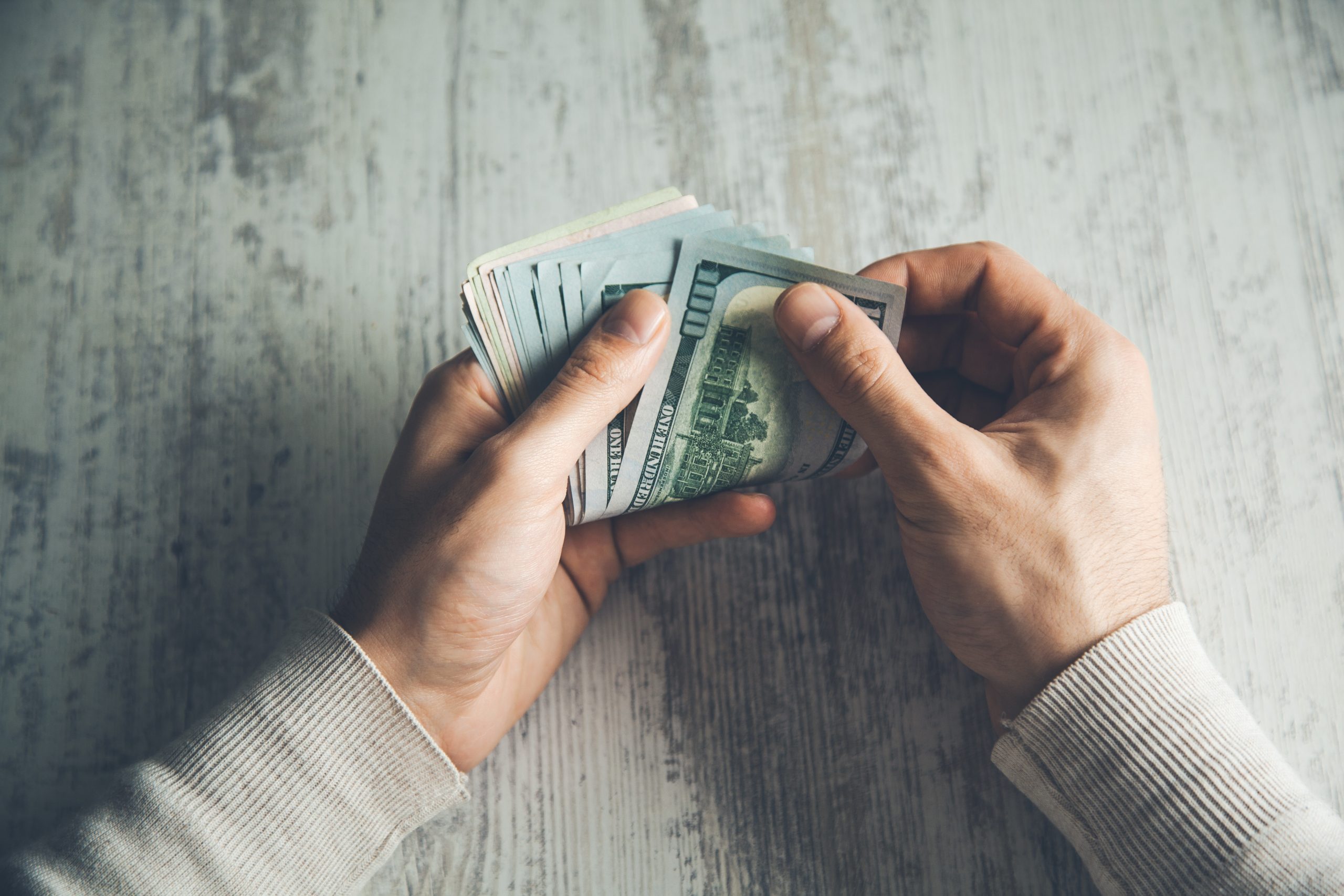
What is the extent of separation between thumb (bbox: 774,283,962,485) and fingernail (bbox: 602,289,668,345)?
135 millimetres

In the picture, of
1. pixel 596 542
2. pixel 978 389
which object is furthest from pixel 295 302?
pixel 978 389

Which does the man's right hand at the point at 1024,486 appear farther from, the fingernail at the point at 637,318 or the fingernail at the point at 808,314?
the fingernail at the point at 637,318

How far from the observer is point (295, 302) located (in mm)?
1069

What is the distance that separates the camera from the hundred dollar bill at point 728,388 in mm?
818

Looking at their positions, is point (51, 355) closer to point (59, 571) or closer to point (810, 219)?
point (59, 571)

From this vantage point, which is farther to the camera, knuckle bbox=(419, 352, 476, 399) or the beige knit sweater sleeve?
knuckle bbox=(419, 352, 476, 399)

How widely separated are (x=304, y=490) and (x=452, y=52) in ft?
2.27

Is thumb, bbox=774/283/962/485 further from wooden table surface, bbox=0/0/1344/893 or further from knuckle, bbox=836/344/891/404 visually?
wooden table surface, bbox=0/0/1344/893

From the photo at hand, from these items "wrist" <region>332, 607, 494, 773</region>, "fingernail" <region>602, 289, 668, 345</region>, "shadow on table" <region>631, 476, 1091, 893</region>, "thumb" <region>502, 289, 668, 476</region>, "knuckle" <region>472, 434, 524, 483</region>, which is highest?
"fingernail" <region>602, 289, 668, 345</region>

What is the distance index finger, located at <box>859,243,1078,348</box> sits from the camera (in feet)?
2.85

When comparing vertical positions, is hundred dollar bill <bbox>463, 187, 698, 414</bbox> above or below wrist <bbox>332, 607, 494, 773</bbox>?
above

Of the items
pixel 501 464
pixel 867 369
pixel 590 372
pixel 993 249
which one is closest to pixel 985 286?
pixel 993 249

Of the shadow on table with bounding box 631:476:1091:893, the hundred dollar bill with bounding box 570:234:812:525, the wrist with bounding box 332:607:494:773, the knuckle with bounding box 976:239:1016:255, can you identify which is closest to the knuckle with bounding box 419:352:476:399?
the hundred dollar bill with bounding box 570:234:812:525

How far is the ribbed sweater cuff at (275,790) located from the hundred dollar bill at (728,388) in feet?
1.05
